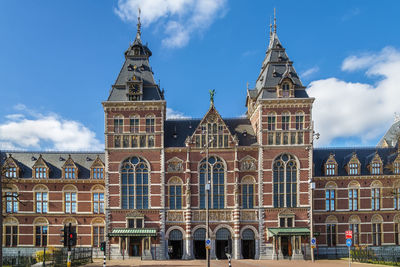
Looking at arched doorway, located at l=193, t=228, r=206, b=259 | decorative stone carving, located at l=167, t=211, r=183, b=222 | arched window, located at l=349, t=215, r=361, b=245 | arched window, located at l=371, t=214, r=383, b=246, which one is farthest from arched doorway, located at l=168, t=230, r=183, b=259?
arched window, located at l=371, t=214, r=383, b=246

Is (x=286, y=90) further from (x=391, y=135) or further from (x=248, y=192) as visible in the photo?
(x=391, y=135)

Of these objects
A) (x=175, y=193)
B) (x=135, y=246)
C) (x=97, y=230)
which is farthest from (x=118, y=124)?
(x=135, y=246)

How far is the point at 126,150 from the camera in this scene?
4762cm

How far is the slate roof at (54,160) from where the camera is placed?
52375mm

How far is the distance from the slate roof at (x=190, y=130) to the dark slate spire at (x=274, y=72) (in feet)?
14.3

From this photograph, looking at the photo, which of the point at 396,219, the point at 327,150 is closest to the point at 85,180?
the point at 327,150

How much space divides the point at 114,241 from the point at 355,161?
3159 cm

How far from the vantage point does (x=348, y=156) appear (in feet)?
174

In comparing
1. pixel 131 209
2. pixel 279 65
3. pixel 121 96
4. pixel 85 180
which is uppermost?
pixel 279 65

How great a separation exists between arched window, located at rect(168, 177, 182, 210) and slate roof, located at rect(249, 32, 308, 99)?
14.6 metres

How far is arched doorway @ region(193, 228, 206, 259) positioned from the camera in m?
46.8

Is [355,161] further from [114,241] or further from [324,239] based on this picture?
[114,241]

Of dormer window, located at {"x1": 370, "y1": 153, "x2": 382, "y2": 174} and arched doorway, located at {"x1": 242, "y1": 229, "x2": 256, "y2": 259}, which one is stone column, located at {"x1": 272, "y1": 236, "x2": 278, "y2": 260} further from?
dormer window, located at {"x1": 370, "y1": 153, "x2": 382, "y2": 174}

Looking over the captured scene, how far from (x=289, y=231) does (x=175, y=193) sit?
45.5 ft
